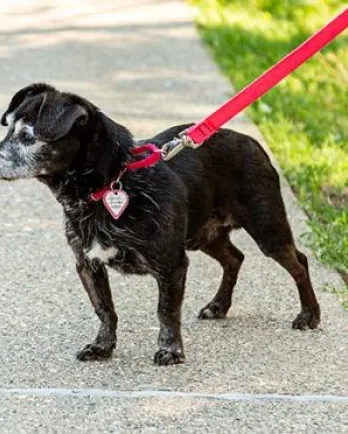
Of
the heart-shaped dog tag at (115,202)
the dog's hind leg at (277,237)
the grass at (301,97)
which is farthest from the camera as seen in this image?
the grass at (301,97)

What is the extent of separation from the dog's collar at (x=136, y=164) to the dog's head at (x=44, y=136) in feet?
0.66

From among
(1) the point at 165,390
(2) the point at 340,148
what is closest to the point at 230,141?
(1) the point at 165,390

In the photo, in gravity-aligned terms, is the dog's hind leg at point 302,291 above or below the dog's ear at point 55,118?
below

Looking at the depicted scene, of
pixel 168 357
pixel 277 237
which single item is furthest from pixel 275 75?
pixel 168 357

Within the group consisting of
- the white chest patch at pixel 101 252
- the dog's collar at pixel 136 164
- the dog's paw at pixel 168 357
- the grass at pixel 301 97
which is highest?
the dog's collar at pixel 136 164

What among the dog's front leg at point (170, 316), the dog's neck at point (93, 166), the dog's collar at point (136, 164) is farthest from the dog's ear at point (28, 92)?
the dog's front leg at point (170, 316)

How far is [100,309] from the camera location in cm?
606

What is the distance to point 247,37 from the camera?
44.7 feet

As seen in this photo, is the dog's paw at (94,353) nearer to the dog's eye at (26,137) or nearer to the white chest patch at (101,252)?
the white chest patch at (101,252)

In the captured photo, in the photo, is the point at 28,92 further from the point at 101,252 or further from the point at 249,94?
the point at 249,94

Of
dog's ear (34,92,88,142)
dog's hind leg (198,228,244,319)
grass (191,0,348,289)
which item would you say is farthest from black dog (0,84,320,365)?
grass (191,0,348,289)

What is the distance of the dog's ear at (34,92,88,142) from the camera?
5.52 meters

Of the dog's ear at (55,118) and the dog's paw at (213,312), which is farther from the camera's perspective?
the dog's paw at (213,312)

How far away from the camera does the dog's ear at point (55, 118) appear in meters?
5.52
